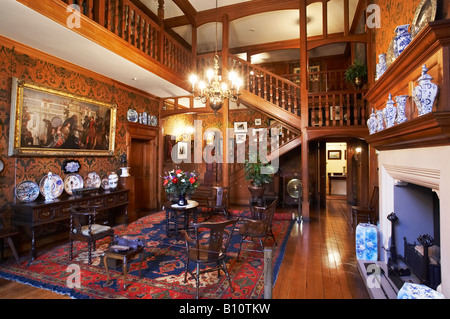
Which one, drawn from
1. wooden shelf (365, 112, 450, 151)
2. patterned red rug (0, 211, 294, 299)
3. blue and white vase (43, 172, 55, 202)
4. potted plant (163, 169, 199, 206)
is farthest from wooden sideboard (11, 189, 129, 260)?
wooden shelf (365, 112, 450, 151)

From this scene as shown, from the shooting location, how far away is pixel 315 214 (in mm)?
6891

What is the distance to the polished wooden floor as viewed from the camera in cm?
274

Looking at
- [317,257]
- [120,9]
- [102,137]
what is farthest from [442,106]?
[102,137]

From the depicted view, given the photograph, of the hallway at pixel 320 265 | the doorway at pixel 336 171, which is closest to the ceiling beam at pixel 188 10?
the hallway at pixel 320 265

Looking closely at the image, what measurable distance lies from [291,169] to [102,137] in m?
6.27

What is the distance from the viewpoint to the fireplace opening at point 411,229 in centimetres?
263

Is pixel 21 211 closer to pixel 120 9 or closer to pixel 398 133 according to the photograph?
pixel 120 9

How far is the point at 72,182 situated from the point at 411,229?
587 centimetres

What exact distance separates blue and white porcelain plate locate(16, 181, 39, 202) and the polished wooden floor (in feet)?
4.74

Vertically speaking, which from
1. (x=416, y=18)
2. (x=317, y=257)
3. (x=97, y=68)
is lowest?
(x=317, y=257)

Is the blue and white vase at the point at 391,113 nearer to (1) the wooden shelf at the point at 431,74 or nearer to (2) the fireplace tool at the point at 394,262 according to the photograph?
(1) the wooden shelf at the point at 431,74

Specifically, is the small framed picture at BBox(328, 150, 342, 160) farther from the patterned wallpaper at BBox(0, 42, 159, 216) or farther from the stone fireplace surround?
the patterned wallpaper at BBox(0, 42, 159, 216)

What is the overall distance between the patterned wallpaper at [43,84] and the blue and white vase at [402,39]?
5504 millimetres
